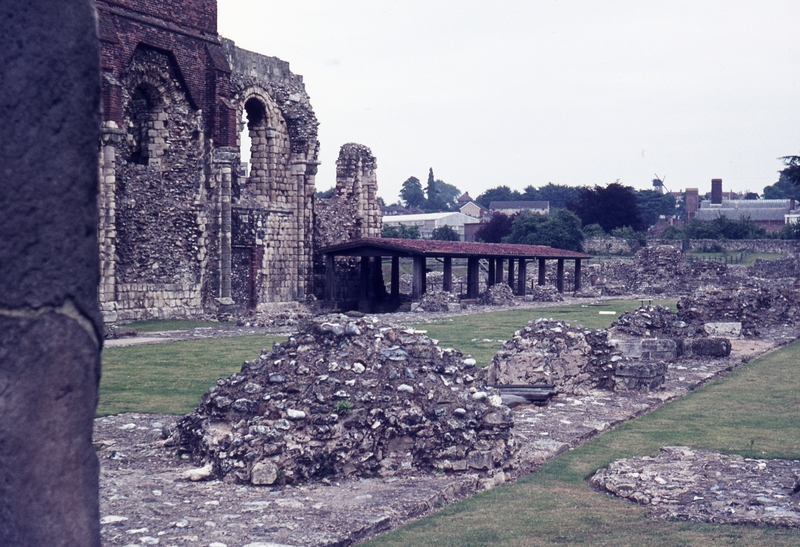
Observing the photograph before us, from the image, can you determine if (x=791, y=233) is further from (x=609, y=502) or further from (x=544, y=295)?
(x=609, y=502)

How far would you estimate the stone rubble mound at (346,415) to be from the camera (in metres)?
7.03

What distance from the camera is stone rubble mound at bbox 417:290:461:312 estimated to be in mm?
29275

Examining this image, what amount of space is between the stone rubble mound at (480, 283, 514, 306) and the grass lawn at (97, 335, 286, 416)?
607 inches

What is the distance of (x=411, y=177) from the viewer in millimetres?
150625

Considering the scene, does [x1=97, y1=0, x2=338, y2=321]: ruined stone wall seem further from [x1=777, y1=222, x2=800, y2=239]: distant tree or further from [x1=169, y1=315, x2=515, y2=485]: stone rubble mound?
[x1=777, y1=222, x2=800, y2=239]: distant tree

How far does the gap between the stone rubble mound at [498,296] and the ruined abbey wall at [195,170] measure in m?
6.48

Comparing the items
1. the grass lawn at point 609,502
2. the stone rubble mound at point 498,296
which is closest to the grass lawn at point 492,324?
the stone rubble mound at point 498,296

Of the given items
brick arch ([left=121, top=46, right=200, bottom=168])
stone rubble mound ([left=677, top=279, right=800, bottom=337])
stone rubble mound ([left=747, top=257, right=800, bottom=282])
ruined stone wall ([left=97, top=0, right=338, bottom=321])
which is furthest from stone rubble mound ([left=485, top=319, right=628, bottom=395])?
stone rubble mound ([left=747, top=257, right=800, bottom=282])

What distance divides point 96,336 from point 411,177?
14901 centimetres

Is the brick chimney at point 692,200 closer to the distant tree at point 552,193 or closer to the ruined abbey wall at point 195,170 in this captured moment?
the distant tree at point 552,193

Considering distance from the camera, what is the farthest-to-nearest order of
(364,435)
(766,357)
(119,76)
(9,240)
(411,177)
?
1. (411,177)
2. (119,76)
3. (766,357)
4. (364,435)
5. (9,240)

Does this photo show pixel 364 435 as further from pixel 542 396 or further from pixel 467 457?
pixel 542 396

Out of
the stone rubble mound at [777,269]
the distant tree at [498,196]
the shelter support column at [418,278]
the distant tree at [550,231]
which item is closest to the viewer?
the shelter support column at [418,278]

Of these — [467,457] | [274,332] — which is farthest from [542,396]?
[274,332]
